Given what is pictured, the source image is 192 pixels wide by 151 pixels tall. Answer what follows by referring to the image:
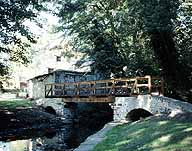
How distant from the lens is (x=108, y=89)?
31719mm

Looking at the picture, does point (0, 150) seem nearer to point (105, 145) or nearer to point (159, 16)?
point (105, 145)

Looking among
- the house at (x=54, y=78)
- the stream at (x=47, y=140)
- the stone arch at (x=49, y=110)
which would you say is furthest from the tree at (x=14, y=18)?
the house at (x=54, y=78)

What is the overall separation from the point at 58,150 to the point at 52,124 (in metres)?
10.3

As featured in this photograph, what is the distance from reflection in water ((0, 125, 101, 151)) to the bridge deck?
309cm

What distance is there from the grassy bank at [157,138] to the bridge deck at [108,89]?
6.25 metres

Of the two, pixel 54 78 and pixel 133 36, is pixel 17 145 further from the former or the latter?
pixel 54 78

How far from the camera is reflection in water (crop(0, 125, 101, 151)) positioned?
1953cm

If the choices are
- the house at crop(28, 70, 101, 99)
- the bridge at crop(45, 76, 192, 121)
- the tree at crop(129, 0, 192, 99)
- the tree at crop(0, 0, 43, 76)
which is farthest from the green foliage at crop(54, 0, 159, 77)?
the house at crop(28, 70, 101, 99)

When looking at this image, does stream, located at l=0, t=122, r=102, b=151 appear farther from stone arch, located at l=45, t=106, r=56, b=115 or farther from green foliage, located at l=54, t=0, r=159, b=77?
stone arch, located at l=45, t=106, r=56, b=115

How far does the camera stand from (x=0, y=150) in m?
18.6

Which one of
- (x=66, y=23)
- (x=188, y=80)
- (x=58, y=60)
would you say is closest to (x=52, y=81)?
(x=66, y=23)

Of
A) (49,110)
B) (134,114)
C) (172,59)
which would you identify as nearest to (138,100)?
(134,114)

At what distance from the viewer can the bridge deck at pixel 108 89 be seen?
2380cm

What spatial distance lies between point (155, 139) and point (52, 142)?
9891mm
